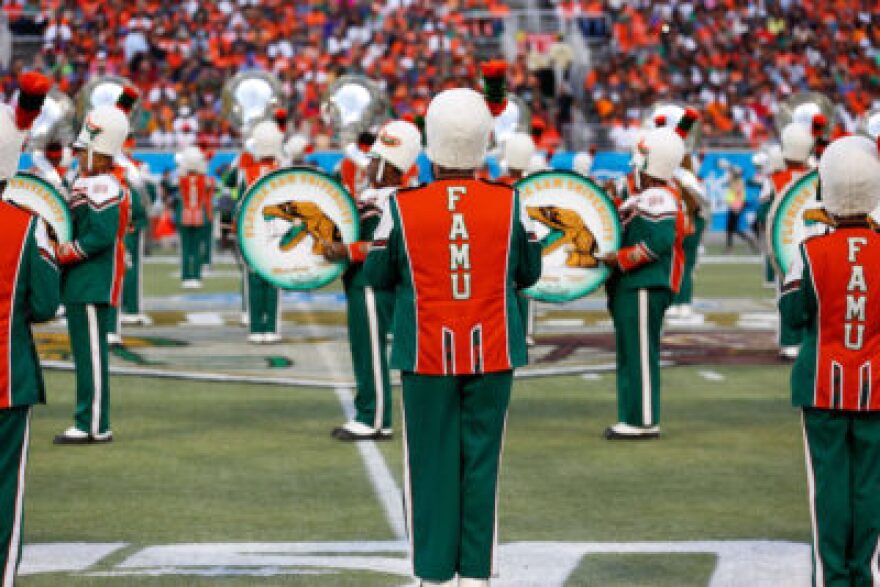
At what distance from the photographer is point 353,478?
Answer: 30.6 feet

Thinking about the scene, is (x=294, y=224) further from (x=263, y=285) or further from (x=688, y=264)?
(x=688, y=264)

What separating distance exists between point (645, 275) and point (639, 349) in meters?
0.45

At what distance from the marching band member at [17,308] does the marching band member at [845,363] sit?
236 cm

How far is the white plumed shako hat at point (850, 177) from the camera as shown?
607 centimetres

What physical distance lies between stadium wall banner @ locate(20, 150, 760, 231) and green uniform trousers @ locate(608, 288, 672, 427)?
2000 centimetres

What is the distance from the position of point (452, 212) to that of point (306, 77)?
30.1 meters

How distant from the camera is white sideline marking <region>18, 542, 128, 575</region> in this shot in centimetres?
712

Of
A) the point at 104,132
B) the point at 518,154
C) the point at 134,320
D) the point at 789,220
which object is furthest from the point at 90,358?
the point at 134,320

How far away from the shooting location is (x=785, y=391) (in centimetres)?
1308

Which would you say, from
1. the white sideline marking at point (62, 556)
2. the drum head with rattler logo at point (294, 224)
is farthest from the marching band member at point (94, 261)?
the white sideline marking at point (62, 556)

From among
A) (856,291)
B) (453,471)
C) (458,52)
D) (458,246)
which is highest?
(458,52)

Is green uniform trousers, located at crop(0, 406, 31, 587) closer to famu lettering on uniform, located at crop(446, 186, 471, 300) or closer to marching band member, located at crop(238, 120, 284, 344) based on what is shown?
famu lettering on uniform, located at crop(446, 186, 471, 300)

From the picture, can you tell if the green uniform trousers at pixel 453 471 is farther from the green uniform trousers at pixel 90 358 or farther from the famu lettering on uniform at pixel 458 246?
the green uniform trousers at pixel 90 358

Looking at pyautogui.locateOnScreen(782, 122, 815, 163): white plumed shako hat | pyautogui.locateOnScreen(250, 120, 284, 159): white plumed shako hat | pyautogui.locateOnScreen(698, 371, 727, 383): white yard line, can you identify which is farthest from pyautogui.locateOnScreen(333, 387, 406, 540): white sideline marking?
pyautogui.locateOnScreen(250, 120, 284, 159): white plumed shako hat
